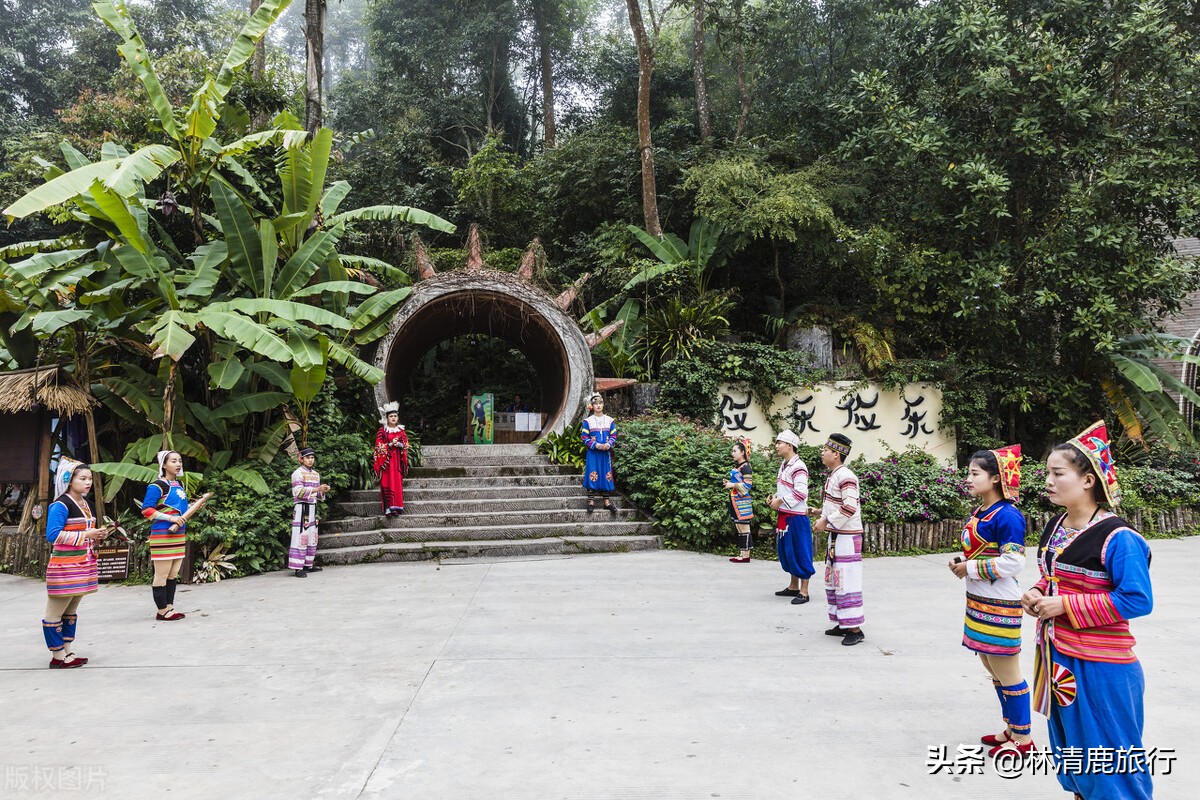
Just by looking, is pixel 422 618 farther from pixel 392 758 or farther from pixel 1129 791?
pixel 1129 791

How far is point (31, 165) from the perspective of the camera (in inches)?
512

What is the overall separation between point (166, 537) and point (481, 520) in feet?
12.5

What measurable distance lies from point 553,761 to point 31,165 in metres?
15.2

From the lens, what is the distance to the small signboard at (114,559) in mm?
7289

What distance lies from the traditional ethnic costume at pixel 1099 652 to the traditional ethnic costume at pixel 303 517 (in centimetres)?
669

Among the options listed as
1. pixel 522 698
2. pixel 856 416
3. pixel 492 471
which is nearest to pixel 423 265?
pixel 492 471

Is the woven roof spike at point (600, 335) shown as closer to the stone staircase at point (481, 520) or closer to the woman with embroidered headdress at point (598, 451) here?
the stone staircase at point (481, 520)

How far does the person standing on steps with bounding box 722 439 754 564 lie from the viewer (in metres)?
7.90

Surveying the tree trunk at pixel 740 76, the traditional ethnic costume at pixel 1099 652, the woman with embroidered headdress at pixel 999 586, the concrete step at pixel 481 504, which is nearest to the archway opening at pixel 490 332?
the concrete step at pixel 481 504

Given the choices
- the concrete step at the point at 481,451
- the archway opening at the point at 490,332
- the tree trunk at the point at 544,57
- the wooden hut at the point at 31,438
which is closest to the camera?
the wooden hut at the point at 31,438

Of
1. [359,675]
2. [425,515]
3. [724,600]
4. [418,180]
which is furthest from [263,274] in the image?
[418,180]

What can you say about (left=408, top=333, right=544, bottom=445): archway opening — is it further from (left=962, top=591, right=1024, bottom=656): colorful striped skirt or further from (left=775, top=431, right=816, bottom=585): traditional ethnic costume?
(left=962, top=591, right=1024, bottom=656): colorful striped skirt

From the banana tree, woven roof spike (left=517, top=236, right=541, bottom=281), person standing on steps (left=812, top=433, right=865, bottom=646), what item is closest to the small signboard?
woven roof spike (left=517, top=236, right=541, bottom=281)

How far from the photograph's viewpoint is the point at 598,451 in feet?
→ 30.8
